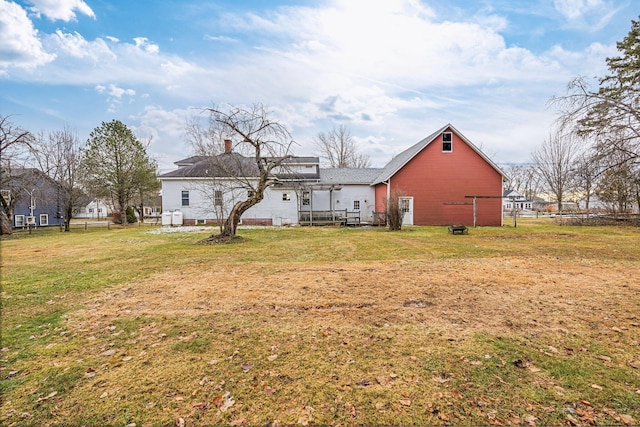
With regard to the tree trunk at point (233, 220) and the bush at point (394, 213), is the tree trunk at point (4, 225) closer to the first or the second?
the tree trunk at point (233, 220)

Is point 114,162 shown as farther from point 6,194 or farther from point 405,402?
point 405,402

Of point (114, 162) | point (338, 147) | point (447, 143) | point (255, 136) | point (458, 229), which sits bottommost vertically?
point (458, 229)

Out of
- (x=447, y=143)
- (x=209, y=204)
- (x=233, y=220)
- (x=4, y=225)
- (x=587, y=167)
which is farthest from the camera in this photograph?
(x=209, y=204)

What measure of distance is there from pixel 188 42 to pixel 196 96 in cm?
517

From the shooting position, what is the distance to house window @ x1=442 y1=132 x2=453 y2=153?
69.9 feet

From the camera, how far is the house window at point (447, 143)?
2131 cm

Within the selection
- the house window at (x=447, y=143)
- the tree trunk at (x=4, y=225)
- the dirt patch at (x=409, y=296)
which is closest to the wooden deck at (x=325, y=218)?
the house window at (x=447, y=143)

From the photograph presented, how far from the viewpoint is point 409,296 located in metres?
5.84

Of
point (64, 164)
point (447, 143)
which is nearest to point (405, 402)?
point (447, 143)

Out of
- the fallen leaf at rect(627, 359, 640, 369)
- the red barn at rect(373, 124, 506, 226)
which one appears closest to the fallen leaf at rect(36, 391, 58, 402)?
the fallen leaf at rect(627, 359, 640, 369)

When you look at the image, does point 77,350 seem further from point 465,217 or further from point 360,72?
point 465,217

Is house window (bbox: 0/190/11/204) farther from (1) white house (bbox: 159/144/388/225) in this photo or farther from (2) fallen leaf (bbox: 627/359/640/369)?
(2) fallen leaf (bbox: 627/359/640/369)

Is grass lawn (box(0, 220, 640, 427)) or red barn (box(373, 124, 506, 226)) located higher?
red barn (box(373, 124, 506, 226))

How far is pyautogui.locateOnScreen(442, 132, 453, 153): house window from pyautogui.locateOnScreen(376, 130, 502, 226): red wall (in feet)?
0.69
